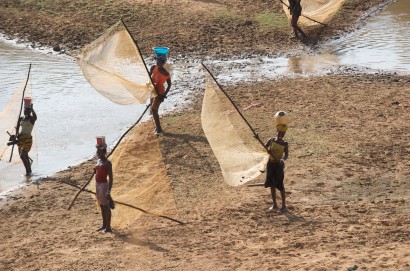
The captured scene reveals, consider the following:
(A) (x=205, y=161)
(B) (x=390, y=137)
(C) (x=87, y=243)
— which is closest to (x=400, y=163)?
(B) (x=390, y=137)

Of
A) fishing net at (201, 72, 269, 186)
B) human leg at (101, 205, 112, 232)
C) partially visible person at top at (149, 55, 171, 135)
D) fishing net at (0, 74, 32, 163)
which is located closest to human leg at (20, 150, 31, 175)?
fishing net at (0, 74, 32, 163)

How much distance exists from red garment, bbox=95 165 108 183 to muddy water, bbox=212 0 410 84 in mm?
7272

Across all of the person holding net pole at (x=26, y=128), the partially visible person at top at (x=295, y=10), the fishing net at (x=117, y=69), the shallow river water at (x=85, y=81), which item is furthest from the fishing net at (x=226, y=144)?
the partially visible person at top at (x=295, y=10)

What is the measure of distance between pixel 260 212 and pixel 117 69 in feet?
11.5

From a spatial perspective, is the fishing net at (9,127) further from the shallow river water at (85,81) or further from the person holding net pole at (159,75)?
the person holding net pole at (159,75)

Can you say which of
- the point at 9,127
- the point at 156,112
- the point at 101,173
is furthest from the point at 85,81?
the point at 101,173

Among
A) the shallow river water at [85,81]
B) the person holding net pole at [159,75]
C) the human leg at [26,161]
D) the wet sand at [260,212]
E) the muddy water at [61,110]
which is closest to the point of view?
the wet sand at [260,212]

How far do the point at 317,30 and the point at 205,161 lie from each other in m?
9.14

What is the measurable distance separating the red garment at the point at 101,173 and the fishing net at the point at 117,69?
98.8 inches

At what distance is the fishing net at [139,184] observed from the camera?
33.7 feet

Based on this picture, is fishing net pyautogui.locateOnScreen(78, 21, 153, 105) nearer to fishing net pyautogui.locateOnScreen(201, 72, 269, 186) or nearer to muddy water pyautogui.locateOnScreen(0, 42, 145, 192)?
muddy water pyautogui.locateOnScreen(0, 42, 145, 192)

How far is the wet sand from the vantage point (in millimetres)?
9164

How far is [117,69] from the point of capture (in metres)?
12.5

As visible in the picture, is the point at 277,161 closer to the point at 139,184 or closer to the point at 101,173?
the point at 139,184
